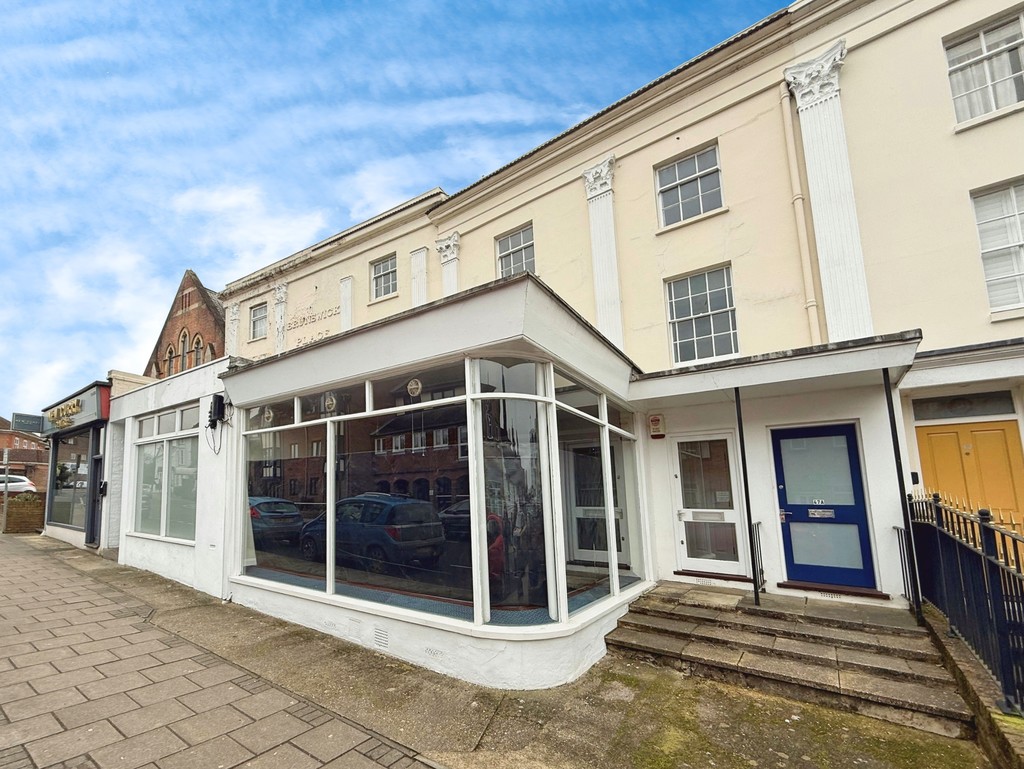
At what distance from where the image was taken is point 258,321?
595 inches

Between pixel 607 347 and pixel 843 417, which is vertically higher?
pixel 607 347

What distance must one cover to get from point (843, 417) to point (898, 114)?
4.15 m

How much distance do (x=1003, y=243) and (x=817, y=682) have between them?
5765 mm

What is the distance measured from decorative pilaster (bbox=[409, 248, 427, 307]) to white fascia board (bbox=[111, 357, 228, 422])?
442 cm

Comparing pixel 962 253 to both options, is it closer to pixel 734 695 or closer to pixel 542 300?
pixel 542 300

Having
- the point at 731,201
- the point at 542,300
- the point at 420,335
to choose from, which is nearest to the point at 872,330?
the point at 731,201

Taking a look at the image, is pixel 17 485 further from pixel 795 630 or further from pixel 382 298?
pixel 795 630

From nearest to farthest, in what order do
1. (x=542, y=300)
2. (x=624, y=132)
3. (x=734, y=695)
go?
(x=734, y=695) < (x=542, y=300) < (x=624, y=132)

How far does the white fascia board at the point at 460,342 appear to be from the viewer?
4.71 meters

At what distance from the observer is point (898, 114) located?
672 cm

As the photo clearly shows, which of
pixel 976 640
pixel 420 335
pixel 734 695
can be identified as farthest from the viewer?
pixel 420 335

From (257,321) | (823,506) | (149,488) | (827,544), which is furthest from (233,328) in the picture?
(827,544)

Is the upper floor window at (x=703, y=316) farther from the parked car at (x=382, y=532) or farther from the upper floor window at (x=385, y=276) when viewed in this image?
the upper floor window at (x=385, y=276)

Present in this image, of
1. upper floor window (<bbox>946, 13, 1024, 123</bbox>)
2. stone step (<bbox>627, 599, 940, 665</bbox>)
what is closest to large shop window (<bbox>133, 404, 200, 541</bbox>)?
stone step (<bbox>627, 599, 940, 665</bbox>)
